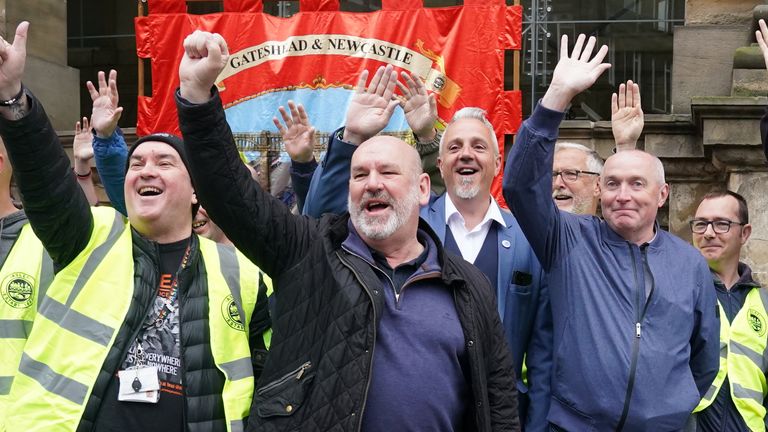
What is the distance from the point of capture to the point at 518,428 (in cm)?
382

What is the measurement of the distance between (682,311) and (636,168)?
59 centimetres

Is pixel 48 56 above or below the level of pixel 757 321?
above

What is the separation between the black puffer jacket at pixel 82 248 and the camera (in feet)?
12.5

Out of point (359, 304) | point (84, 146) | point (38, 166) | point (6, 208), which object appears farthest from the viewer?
point (84, 146)

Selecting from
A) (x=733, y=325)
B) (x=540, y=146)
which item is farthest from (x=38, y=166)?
(x=733, y=325)

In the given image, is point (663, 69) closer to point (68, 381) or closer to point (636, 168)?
point (636, 168)

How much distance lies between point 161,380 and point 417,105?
168 centimetres

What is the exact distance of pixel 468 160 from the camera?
4.75m

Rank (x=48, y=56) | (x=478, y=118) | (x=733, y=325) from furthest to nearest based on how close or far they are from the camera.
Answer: (x=48, y=56), (x=733, y=325), (x=478, y=118)

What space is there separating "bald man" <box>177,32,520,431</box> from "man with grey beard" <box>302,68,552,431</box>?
12.0 inches

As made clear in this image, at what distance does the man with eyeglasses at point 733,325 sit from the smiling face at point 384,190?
6.42ft

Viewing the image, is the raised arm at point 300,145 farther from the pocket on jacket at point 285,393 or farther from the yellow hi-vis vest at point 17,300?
the pocket on jacket at point 285,393

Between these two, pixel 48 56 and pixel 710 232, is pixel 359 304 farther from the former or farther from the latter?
pixel 48 56

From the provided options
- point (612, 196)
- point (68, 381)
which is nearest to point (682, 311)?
point (612, 196)
